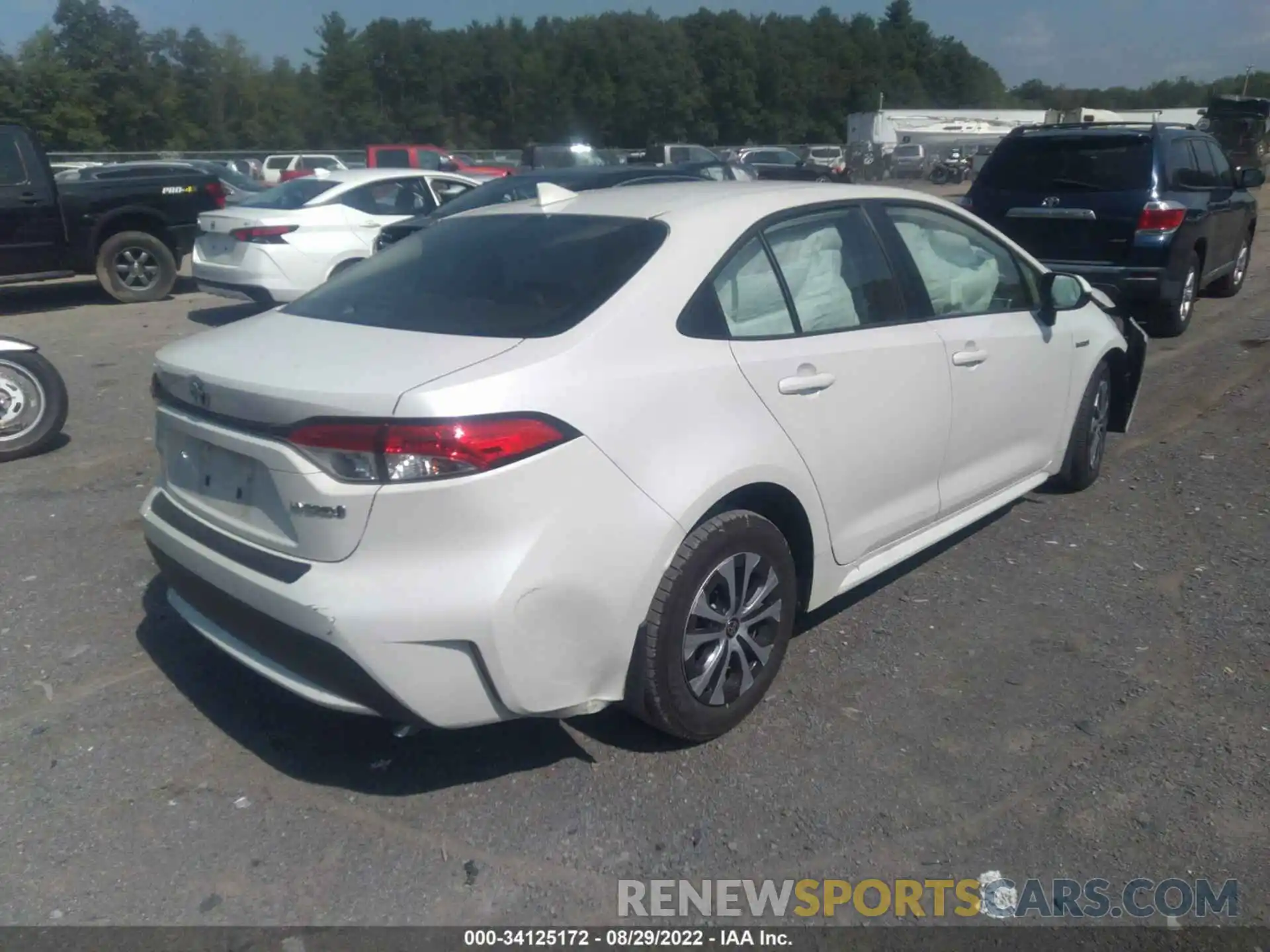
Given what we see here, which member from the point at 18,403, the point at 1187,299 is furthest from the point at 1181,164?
the point at 18,403

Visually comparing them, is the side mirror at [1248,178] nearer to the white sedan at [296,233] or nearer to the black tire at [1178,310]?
the black tire at [1178,310]

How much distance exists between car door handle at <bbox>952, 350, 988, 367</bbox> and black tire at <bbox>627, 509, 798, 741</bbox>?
47.6 inches

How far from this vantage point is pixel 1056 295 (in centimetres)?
495

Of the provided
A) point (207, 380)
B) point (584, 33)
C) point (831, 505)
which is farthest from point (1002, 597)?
point (584, 33)

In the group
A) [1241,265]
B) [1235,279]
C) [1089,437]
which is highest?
[1089,437]

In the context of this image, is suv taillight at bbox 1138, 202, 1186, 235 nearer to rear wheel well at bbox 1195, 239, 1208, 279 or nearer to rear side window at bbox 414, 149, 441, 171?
rear wheel well at bbox 1195, 239, 1208, 279

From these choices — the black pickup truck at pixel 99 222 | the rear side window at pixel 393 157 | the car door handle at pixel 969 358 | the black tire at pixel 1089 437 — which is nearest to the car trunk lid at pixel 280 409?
the car door handle at pixel 969 358

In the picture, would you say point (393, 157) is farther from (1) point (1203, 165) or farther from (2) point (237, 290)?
(1) point (1203, 165)

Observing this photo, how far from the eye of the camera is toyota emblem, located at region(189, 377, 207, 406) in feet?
10.4

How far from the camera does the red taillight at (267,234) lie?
1059 centimetres

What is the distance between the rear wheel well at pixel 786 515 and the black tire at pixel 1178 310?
22.8ft

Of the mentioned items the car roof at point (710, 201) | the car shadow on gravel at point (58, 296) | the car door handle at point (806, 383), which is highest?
the car roof at point (710, 201)

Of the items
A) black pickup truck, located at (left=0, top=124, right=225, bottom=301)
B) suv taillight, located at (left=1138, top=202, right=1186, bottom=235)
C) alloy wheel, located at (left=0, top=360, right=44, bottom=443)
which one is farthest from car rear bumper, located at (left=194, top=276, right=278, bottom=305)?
suv taillight, located at (left=1138, top=202, right=1186, bottom=235)

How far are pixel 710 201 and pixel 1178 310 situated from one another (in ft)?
24.3
